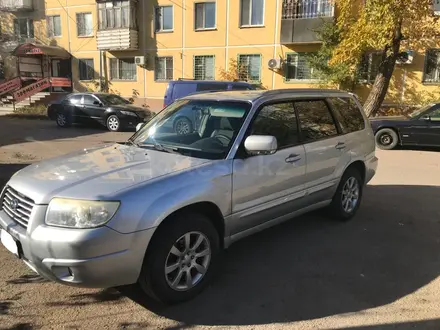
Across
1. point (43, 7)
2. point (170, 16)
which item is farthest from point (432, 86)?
point (43, 7)

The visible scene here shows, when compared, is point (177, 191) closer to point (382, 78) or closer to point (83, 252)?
point (83, 252)

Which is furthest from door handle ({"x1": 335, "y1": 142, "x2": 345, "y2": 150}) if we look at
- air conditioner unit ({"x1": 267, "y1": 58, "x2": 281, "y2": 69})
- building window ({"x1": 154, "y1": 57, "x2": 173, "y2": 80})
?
building window ({"x1": 154, "y1": 57, "x2": 173, "y2": 80})

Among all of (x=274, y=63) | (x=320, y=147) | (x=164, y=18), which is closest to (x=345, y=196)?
(x=320, y=147)

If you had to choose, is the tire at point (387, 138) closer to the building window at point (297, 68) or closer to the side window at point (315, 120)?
the side window at point (315, 120)

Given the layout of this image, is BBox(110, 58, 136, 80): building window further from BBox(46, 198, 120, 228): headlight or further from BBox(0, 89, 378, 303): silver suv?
BBox(46, 198, 120, 228): headlight

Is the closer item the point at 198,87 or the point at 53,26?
the point at 198,87

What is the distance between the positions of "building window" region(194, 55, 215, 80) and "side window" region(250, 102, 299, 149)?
19.7 metres

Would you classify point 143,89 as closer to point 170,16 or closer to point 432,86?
point 170,16

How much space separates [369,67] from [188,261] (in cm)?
1893

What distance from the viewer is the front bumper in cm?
272

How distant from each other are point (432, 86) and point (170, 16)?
1487 cm

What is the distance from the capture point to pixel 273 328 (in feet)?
9.75

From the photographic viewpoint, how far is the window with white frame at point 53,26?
90.5ft

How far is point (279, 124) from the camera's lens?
→ 4.16m
